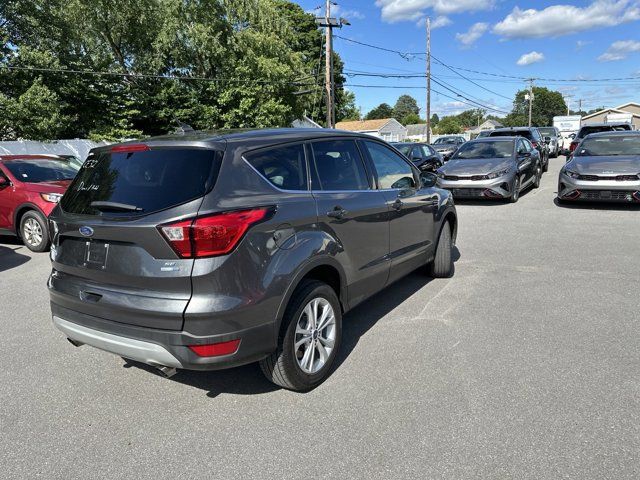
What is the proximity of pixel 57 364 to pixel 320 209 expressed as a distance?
246 centimetres

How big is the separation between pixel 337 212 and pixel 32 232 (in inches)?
265

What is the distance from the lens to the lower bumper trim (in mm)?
2703

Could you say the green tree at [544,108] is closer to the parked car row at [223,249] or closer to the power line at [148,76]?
the power line at [148,76]

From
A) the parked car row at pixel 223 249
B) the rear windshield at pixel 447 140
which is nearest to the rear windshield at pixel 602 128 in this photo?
the rear windshield at pixel 447 140

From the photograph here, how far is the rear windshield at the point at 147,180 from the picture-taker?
8.98 ft

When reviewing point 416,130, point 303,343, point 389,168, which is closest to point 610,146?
point 389,168

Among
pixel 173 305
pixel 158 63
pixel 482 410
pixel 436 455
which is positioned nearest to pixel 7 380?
pixel 173 305

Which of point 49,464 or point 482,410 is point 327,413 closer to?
point 482,410

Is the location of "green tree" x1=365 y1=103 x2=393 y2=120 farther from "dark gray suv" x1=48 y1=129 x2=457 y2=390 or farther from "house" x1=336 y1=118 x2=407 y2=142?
"dark gray suv" x1=48 y1=129 x2=457 y2=390

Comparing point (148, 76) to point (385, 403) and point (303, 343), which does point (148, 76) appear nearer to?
point (303, 343)

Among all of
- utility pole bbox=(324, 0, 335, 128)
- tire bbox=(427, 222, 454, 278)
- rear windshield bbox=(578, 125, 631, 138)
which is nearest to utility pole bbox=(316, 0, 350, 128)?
utility pole bbox=(324, 0, 335, 128)

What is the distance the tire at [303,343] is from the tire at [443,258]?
2.38 metres

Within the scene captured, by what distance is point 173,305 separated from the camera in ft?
8.64

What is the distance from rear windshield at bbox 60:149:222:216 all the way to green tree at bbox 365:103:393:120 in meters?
147
